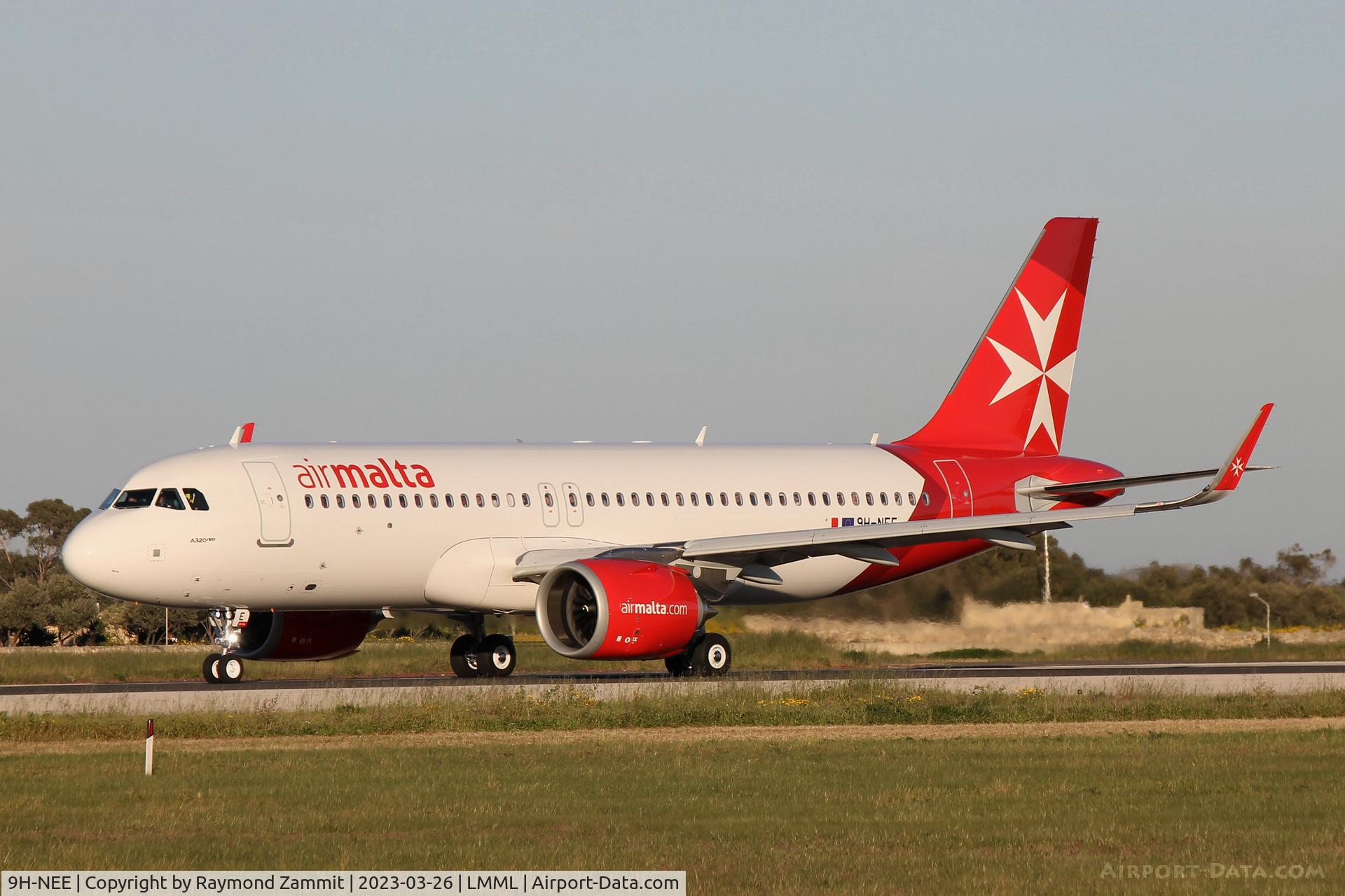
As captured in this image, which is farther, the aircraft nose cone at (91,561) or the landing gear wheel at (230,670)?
the landing gear wheel at (230,670)

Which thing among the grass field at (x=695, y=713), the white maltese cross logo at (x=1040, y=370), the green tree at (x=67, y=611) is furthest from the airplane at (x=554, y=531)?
the green tree at (x=67, y=611)

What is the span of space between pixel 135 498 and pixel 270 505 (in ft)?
6.78

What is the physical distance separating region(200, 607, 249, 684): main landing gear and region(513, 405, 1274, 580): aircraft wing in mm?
4718

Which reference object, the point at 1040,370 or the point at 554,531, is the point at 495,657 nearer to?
the point at 554,531

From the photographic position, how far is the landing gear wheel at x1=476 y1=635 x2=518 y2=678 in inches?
1235

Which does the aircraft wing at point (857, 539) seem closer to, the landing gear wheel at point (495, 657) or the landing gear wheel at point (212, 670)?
the landing gear wheel at point (495, 657)

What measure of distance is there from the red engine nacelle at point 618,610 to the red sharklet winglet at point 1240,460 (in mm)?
8299

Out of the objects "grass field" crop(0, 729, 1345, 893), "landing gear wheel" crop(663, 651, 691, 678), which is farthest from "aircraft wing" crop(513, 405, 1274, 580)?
"grass field" crop(0, 729, 1345, 893)

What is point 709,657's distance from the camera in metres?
29.9

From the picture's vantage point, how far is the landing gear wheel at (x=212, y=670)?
2895 centimetres

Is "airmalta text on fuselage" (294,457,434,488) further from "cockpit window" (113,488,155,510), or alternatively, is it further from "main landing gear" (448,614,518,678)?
"main landing gear" (448,614,518,678)

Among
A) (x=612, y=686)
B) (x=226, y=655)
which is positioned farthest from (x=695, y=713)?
(x=226, y=655)

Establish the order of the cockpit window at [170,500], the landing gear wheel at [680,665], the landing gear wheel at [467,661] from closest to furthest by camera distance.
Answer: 1. the cockpit window at [170,500]
2. the landing gear wheel at [680,665]
3. the landing gear wheel at [467,661]

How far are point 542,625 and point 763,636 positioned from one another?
7789mm
